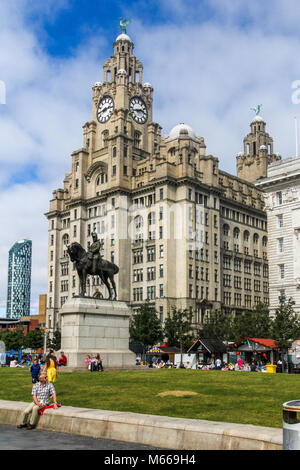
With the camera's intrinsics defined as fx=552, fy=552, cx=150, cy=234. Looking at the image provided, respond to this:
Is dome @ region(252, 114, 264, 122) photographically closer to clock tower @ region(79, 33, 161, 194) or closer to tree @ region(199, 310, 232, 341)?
clock tower @ region(79, 33, 161, 194)

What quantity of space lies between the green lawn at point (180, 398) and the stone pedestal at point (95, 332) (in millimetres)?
9746

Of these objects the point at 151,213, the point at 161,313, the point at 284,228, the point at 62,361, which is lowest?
the point at 62,361

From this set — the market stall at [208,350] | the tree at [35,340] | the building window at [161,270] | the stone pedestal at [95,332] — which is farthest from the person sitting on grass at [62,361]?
the tree at [35,340]

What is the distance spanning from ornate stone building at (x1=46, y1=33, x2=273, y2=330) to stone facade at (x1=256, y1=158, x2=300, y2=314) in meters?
29.5

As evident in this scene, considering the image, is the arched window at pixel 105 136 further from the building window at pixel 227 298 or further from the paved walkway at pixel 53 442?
the paved walkway at pixel 53 442

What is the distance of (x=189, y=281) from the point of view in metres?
102

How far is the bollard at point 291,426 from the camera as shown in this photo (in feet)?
26.8

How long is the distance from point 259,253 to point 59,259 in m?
45.6

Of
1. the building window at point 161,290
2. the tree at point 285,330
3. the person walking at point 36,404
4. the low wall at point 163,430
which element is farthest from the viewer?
the building window at point 161,290

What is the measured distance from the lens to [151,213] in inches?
4200

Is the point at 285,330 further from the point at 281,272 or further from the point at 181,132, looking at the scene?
the point at 181,132

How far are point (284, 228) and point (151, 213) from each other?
38100 mm

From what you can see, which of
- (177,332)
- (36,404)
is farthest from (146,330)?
(36,404)
